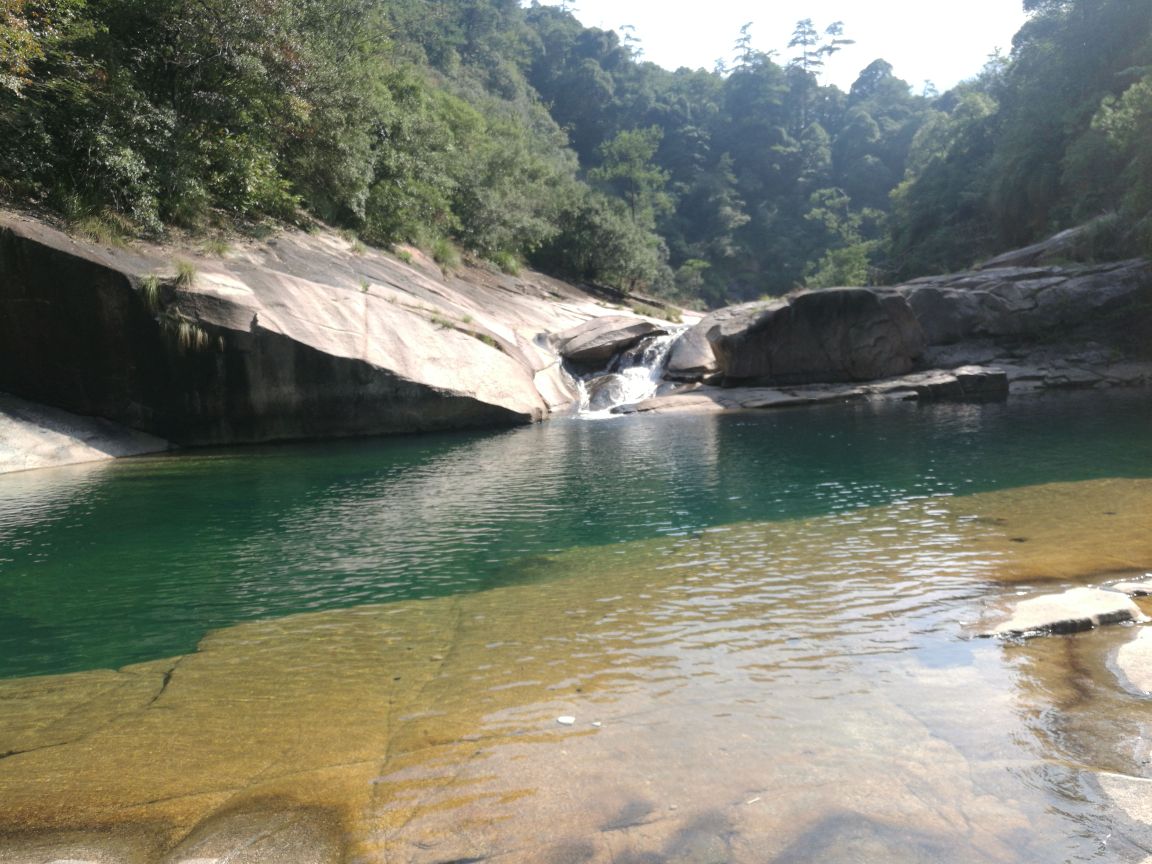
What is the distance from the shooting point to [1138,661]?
16.3 feet

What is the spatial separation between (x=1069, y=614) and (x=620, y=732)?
3785 millimetres

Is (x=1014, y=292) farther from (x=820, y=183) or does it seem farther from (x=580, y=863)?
(x=820, y=183)

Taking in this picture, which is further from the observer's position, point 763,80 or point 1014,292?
point 763,80

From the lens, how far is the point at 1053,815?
3396 millimetres

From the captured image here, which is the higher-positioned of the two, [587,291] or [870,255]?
[870,255]

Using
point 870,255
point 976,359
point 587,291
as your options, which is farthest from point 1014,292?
point 870,255

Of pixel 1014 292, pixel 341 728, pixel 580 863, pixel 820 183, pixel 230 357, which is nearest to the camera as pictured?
pixel 580 863

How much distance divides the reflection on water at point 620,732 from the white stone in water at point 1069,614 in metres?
0.16

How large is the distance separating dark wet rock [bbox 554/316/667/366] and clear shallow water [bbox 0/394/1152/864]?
58.0 ft

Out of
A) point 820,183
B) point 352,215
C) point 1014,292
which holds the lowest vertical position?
point 1014,292

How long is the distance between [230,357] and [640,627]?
1646cm

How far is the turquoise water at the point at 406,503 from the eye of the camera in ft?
26.1

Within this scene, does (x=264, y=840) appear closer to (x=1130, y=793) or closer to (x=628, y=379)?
(x=1130, y=793)

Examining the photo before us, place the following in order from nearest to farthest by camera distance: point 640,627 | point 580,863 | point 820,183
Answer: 1. point 580,863
2. point 640,627
3. point 820,183
